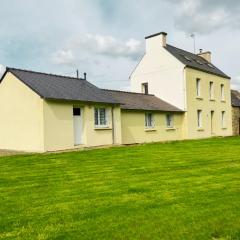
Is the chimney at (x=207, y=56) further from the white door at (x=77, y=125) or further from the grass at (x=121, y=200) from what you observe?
the grass at (x=121, y=200)

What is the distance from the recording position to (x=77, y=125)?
21906mm

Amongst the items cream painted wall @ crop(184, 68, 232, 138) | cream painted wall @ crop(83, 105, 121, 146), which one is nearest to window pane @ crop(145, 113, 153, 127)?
cream painted wall @ crop(184, 68, 232, 138)

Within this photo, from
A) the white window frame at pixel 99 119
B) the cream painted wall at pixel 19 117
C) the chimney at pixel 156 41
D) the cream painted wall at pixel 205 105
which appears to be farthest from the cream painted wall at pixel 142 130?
the cream painted wall at pixel 19 117

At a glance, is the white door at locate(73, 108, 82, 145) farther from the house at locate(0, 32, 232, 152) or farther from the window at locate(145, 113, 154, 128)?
the window at locate(145, 113, 154, 128)

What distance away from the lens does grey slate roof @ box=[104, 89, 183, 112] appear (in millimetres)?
26900

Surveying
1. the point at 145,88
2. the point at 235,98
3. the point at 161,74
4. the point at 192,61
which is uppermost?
the point at 192,61

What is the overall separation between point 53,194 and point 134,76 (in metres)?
28.2

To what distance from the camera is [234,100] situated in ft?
143

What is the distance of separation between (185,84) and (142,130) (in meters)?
7.40

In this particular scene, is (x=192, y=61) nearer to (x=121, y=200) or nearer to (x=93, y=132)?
(x=93, y=132)

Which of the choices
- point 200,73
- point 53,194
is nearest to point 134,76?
point 200,73

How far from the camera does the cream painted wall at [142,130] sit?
26125mm

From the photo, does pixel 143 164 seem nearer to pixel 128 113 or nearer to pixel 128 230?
pixel 128 230

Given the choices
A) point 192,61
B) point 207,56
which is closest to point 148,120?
point 192,61
